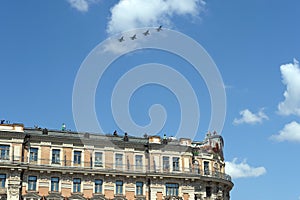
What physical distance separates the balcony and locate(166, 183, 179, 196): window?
134 centimetres

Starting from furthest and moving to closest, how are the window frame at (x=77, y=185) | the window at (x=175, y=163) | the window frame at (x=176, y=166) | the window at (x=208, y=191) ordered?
the window at (x=208, y=191) < the window at (x=175, y=163) < the window frame at (x=176, y=166) < the window frame at (x=77, y=185)

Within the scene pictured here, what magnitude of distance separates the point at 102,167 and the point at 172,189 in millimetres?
9565

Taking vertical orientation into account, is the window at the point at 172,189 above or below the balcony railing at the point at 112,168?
below

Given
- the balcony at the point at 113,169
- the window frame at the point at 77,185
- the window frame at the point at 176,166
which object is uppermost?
the window frame at the point at 176,166

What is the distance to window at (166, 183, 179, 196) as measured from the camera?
6762cm

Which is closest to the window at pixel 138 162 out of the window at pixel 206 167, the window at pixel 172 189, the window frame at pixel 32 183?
the window at pixel 172 189

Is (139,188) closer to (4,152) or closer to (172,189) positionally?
(172,189)

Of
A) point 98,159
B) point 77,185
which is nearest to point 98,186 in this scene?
point 77,185

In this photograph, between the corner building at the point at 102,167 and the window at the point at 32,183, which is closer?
the window at the point at 32,183

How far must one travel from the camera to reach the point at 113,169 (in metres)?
66.0

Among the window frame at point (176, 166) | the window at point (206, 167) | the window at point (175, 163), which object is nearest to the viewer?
the window frame at point (176, 166)

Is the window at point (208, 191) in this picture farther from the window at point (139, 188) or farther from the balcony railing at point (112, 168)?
the window at point (139, 188)

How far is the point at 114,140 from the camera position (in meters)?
68.4

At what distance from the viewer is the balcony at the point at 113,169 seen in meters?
62.8
